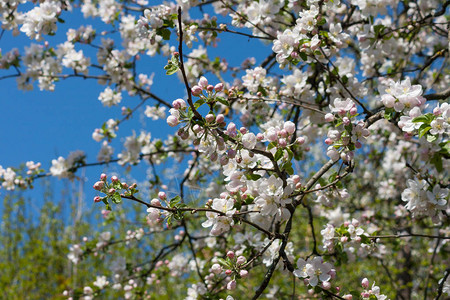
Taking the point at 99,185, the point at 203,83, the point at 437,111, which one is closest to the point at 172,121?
the point at 203,83

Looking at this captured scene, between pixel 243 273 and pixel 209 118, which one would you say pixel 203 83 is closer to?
pixel 209 118

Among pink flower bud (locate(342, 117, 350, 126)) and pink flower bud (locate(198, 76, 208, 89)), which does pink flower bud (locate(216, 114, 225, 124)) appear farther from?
pink flower bud (locate(342, 117, 350, 126))

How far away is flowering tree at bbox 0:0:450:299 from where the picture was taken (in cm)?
148

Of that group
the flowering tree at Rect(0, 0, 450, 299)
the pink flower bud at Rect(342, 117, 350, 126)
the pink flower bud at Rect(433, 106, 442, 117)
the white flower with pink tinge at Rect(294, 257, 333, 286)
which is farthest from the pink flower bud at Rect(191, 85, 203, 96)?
the pink flower bud at Rect(433, 106, 442, 117)

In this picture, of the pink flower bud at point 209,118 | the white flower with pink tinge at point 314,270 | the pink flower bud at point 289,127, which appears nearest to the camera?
the pink flower bud at point 209,118

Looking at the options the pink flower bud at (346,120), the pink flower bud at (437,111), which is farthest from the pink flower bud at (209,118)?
the pink flower bud at (437,111)

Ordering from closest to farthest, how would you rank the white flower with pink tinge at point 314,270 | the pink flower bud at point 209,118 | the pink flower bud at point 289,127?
the pink flower bud at point 209,118
the pink flower bud at point 289,127
the white flower with pink tinge at point 314,270

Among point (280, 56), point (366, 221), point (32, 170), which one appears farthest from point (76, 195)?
point (280, 56)

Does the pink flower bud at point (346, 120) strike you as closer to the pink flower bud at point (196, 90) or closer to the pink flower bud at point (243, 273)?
the pink flower bud at point (196, 90)

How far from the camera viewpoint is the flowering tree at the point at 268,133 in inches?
58.2

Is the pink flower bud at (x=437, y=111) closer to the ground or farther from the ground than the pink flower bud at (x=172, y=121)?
farther from the ground

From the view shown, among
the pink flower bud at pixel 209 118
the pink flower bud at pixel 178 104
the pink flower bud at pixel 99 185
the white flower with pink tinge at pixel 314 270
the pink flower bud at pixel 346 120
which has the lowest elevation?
the white flower with pink tinge at pixel 314 270

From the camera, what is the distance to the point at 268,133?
1.47 m

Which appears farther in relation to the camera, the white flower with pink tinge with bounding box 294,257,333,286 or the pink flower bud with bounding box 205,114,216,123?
the white flower with pink tinge with bounding box 294,257,333,286
